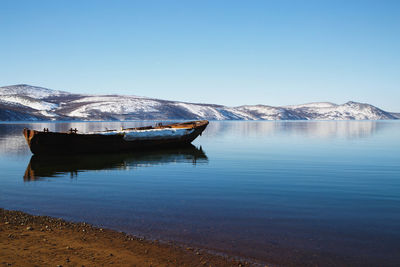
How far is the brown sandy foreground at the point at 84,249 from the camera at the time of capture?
22.2ft

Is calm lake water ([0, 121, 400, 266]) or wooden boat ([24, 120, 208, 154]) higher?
wooden boat ([24, 120, 208, 154])

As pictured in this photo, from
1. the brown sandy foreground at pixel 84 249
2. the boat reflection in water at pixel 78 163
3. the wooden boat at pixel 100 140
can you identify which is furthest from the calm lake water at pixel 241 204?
the wooden boat at pixel 100 140

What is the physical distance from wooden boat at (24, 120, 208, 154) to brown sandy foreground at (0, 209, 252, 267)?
2017cm

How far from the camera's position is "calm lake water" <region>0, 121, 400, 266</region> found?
8359mm

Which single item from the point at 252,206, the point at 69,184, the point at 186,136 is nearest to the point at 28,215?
the point at 69,184

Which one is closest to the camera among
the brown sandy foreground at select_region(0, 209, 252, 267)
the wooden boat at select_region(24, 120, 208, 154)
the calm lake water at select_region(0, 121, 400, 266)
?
the brown sandy foreground at select_region(0, 209, 252, 267)

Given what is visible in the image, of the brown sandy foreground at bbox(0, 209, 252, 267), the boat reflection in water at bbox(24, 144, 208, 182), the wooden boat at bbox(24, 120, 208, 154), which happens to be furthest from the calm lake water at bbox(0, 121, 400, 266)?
the wooden boat at bbox(24, 120, 208, 154)

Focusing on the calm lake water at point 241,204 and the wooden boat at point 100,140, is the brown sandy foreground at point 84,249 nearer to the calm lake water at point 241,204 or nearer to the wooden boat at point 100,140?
the calm lake water at point 241,204

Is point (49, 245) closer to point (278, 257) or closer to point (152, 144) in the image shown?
point (278, 257)

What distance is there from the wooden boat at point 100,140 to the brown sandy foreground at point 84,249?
20167 mm

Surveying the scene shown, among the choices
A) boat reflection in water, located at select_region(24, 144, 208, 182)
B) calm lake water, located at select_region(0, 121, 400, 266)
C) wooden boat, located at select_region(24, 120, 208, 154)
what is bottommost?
calm lake water, located at select_region(0, 121, 400, 266)

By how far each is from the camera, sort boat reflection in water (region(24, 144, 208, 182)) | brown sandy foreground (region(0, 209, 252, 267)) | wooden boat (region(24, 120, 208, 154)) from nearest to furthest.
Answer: brown sandy foreground (region(0, 209, 252, 267)) < boat reflection in water (region(24, 144, 208, 182)) < wooden boat (region(24, 120, 208, 154))

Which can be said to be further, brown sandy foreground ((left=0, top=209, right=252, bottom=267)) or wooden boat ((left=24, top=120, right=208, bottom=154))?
wooden boat ((left=24, top=120, right=208, bottom=154))

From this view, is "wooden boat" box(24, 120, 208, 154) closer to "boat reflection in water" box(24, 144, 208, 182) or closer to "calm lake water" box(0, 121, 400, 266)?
"boat reflection in water" box(24, 144, 208, 182)
